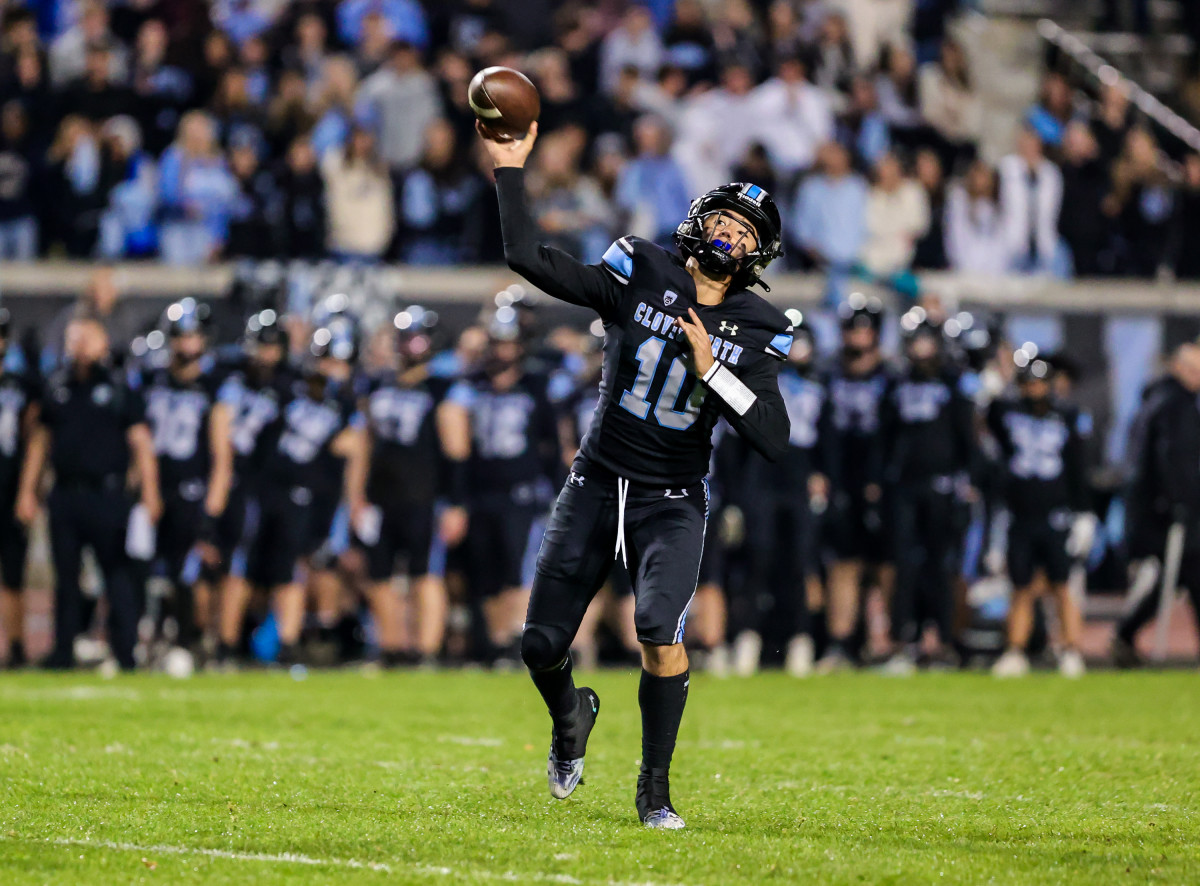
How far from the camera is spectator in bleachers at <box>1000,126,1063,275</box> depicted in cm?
1523

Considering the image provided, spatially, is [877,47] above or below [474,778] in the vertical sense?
above

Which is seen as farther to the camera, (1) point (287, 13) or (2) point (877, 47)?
(2) point (877, 47)

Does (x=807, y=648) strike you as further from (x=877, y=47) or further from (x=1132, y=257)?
(x=877, y=47)

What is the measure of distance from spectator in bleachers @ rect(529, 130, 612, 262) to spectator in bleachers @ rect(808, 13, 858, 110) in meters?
3.02

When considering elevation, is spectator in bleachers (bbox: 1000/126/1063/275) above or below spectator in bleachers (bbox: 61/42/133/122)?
below

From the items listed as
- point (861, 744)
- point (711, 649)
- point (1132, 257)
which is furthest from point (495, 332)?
point (1132, 257)

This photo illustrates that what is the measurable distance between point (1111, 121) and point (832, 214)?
398 centimetres

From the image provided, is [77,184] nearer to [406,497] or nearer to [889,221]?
[406,497]

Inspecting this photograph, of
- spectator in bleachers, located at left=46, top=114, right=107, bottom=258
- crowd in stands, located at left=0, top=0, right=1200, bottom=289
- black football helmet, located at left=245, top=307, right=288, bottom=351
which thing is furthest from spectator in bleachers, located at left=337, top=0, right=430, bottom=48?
black football helmet, located at left=245, top=307, right=288, bottom=351

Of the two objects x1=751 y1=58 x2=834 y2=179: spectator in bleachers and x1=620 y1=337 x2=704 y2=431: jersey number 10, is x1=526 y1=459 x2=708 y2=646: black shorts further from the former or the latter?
x1=751 y1=58 x2=834 y2=179: spectator in bleachers

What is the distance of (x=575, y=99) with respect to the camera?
15172 mm

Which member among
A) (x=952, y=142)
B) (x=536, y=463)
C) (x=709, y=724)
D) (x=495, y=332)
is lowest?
(x=709, y=724)

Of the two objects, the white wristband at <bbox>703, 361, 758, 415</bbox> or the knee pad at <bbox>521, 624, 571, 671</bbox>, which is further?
the knee pad at <bbox>521, 624, 571, 671</bbox>

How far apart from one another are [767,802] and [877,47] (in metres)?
12.3
